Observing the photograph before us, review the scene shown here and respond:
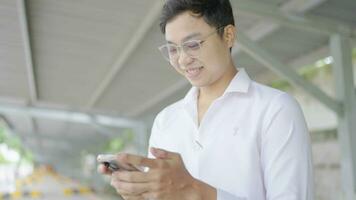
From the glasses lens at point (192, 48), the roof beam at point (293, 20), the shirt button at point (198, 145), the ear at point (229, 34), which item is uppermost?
the roof beam at point (293, 20)

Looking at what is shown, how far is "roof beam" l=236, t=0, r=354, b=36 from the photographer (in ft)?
13.2

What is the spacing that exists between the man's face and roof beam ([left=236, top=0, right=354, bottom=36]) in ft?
9.03

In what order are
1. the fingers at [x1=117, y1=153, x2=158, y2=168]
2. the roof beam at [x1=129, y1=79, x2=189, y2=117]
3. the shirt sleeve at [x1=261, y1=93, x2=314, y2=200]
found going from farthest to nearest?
the roof beam at [x1=129, y1=79, x2=189, y2=117], the shirt sleeve at [x1=261, y1=93, x2=314, y2=200], the fingers at [x1=117, y1=153, x2=158, y2=168]

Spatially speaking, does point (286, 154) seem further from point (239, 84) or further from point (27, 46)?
point (27, 46)

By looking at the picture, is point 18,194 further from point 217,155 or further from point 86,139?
Answer: point 86,139

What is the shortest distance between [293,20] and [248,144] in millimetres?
3413

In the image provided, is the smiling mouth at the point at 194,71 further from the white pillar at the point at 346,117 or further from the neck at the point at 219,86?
the white pillar at the point at 346,117

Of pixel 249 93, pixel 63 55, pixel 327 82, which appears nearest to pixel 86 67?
pixel 63 55

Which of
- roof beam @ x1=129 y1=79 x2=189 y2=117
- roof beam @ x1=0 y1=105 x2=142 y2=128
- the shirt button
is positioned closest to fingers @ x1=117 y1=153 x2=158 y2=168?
the shirt button

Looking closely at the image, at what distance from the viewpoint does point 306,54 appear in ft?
19.7

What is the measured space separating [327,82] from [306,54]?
2356 millimetres

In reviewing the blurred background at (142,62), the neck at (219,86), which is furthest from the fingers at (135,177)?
the blurred background at (142,62)

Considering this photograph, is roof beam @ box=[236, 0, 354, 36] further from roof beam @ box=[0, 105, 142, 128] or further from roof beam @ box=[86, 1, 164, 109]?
roof beam @ box=[0, 105, 142, 128]

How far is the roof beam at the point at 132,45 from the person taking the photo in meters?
4.56
